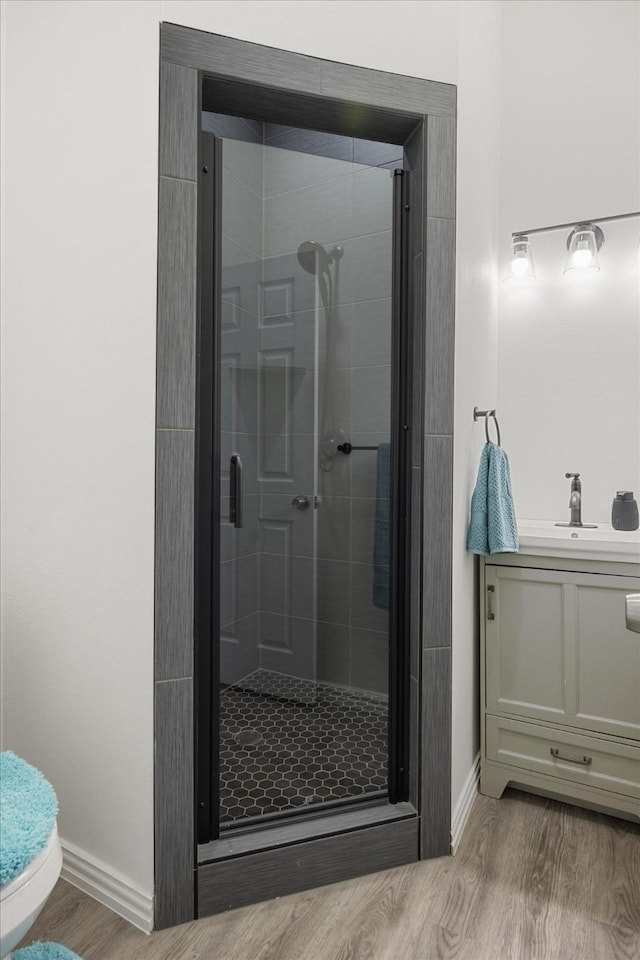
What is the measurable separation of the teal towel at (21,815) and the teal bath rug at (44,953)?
16.9 inches

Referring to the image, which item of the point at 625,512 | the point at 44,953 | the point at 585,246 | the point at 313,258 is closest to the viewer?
the point at 44,953

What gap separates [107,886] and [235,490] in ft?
3.47

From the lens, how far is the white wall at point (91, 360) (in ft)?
4.66

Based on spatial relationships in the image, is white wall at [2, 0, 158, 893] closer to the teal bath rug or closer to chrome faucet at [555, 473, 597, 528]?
the teal bath rug

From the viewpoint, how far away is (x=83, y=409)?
1.49 meters

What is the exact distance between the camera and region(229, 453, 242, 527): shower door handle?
168 centimetres

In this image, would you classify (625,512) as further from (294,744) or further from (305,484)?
(294,744)

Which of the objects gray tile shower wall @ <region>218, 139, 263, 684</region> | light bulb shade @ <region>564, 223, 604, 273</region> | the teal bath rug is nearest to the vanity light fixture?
light bulb shade @ <region>564, 223, 604, 273</region>

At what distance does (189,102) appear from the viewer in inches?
55.7

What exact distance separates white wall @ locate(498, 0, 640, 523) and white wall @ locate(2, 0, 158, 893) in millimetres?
Answer: 1558

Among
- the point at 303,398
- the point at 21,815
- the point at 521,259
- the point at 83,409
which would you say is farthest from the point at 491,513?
the point at 21,815

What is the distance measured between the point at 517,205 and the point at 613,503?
1233mm

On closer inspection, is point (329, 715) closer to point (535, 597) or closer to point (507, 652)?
point (507, 652)

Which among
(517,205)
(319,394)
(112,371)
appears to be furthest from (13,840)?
(517,205)
